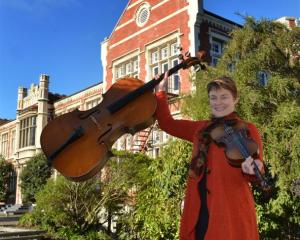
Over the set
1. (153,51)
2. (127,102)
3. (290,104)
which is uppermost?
(153,51)

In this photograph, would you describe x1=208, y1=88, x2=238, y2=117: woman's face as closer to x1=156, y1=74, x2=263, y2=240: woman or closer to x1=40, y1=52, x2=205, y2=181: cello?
x1=156, y1=74, x2=263, y2=240: woman

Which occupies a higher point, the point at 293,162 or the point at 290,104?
the point at 290,104

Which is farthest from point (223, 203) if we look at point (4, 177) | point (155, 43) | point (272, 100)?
point (4, 177)

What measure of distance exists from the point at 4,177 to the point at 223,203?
34.9 meters

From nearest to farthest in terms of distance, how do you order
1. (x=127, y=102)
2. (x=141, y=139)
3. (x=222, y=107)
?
1. (x=222, y=107)
2. (x=127, y=102)
3. (x=141, y=139)

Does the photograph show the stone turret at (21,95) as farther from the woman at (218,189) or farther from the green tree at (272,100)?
the woman at (218,189)

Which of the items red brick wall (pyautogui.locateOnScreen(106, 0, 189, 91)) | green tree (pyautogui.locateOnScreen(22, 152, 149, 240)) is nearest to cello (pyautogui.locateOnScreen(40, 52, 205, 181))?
green tree (pyautogui.locateOnScreen(22, 152, 149, 240))

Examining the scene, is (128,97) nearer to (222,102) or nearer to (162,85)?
(162,85)

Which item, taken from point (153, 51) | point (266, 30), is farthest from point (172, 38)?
point (266, 30)

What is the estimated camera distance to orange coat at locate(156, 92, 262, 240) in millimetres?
2416

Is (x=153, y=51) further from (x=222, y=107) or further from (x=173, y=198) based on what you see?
(x=222, y=107)

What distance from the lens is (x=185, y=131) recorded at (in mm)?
3012

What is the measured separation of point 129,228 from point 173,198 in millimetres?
3608

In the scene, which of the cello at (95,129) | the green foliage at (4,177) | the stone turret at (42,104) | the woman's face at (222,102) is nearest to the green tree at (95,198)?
the cello at (95,129)
